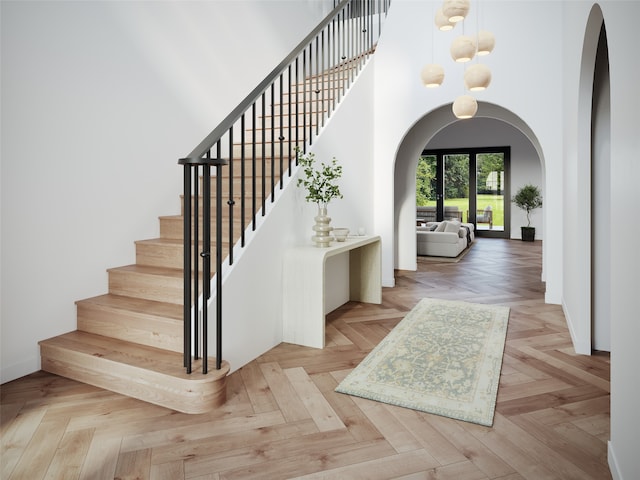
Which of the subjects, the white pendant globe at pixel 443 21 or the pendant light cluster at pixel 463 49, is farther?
the white pendant globe at pixel 443 21

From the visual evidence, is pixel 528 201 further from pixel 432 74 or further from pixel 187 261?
pixel 187 261

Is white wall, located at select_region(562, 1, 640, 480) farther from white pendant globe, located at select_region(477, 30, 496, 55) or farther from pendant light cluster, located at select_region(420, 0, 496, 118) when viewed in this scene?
white pendant globe, located at select_region(477, 30, 496, 55)

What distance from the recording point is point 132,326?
9.19 feet

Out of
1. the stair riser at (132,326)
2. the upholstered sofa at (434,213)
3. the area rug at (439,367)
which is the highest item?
the upholstered sofa at (434,213)

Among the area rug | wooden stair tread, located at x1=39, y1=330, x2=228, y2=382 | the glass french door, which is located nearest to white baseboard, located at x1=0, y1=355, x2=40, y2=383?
wooden stair tread, located at x1=39, y1=330, x2=228, y2=382

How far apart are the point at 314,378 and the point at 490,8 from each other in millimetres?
4558

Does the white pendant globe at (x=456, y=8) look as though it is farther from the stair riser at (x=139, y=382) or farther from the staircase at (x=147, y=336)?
the stair riser at (x=139, y=382)

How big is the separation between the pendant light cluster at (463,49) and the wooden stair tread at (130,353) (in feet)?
9.07

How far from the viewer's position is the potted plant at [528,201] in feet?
36.1

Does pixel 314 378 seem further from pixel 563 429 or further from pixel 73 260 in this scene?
pixel 73 260

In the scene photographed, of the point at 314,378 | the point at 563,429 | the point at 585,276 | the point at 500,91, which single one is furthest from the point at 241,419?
the point at 500,91

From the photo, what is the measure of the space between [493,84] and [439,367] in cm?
353

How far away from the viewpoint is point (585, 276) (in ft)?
10.3

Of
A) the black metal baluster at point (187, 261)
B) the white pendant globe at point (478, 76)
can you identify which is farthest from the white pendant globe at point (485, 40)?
the black metal baluster at point (187, 261)
